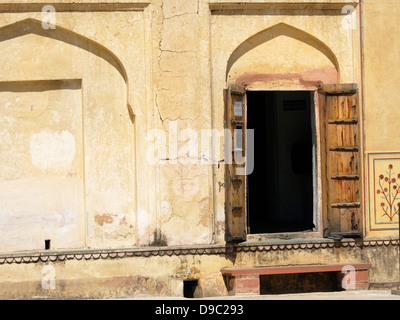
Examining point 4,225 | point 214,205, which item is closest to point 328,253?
point 214,205

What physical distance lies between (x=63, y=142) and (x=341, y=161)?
3.27m

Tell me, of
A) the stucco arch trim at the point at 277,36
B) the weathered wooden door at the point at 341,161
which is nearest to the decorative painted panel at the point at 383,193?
the weathered wooden door at the point at 341,161

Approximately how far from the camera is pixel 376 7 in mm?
9195

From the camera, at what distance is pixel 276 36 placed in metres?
9.17

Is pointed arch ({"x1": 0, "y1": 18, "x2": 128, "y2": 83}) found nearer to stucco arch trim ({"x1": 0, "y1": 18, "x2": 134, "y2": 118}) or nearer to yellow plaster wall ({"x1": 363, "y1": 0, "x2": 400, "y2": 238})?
stucco arch trim ({"x1": 0, "y1": 18, "x2": 134, "y2": 118})

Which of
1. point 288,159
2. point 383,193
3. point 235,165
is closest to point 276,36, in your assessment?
point 235,165

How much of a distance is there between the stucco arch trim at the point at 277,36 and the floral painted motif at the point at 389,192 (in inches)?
56.9

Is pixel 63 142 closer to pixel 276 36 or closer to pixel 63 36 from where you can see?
pixel 63 36

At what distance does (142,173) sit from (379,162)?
2.90m

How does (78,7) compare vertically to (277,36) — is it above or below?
above

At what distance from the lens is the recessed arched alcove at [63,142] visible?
8641 mm

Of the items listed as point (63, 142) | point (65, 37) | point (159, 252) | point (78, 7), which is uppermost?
point (78, 7)

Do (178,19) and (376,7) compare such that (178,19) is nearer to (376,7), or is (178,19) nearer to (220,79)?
(220,79)

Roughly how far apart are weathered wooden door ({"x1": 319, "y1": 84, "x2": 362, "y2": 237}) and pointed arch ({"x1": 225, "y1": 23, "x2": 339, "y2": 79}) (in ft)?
1.53
